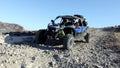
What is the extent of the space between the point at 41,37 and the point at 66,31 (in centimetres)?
154

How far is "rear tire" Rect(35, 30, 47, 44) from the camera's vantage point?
1720cm

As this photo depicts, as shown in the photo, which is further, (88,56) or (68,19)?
(68,19)

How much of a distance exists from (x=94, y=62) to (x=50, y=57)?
197 cm

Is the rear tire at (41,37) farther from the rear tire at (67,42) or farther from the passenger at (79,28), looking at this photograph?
the rear tire at (67,42)

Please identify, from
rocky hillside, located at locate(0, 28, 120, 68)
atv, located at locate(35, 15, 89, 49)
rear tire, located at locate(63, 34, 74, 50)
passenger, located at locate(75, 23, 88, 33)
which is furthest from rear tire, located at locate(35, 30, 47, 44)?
rocky hillside, located at locate(0, 28, 120, 68)

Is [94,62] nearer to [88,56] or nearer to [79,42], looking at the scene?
[88,56]

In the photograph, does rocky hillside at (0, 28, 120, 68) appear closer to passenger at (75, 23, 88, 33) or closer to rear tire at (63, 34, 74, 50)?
rear tire at (63, 34, 74, 50)

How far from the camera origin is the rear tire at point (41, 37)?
17203 mm

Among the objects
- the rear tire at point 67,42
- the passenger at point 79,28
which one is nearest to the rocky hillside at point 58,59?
the rear tire at point 67,42

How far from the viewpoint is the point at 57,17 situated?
61.0ft

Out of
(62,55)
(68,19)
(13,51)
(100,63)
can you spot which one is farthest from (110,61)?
(68,19)

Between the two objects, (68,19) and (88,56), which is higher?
(68,19)

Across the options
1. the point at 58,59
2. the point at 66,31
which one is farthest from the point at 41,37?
the point at 58,59

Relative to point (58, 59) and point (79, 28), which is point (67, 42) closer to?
point (58, 59)
